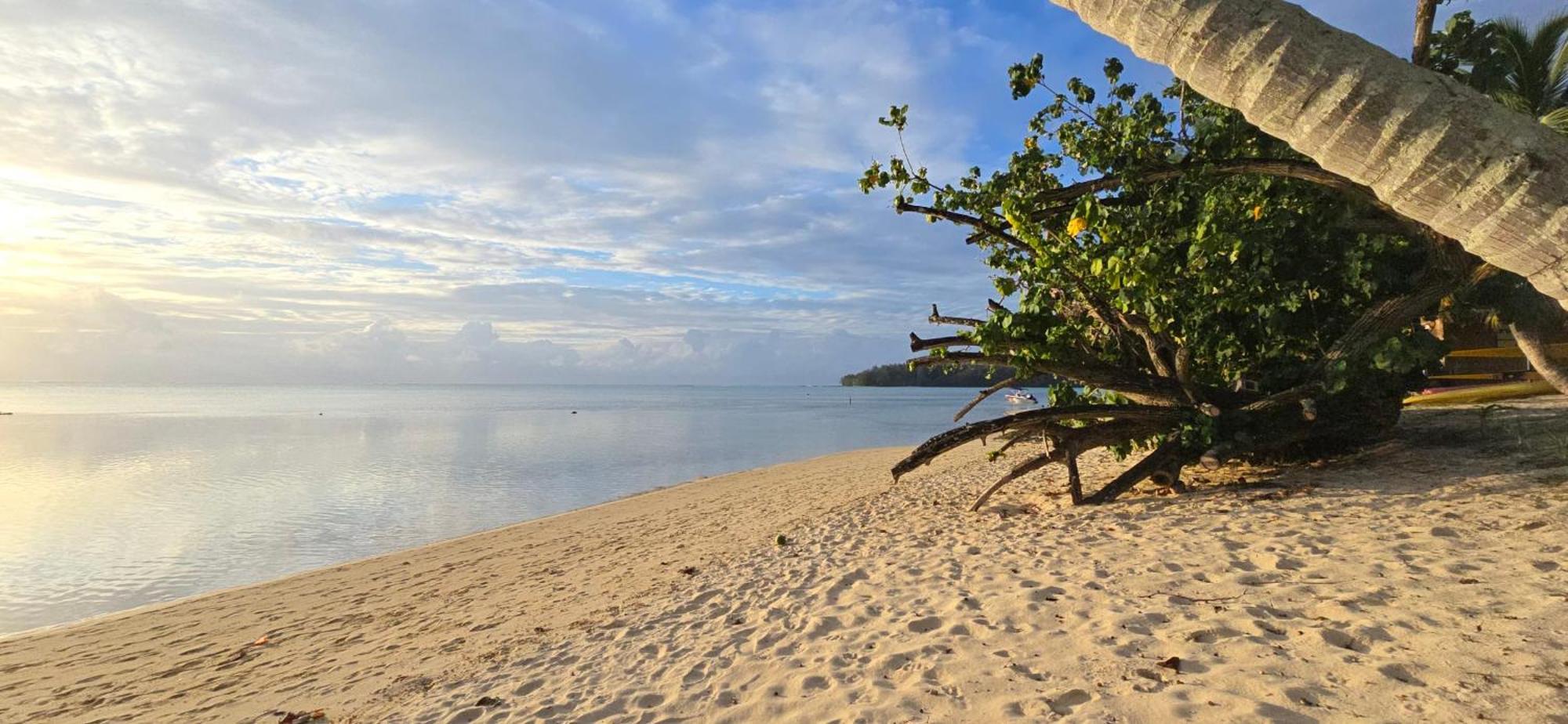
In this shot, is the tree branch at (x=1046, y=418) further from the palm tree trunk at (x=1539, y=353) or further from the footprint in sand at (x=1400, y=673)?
the palm tree trunk at (x=1539, y=353)

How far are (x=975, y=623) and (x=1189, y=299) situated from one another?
469 centimetres

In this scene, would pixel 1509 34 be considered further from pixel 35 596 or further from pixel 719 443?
pixel 35 596

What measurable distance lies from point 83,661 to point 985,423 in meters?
9.64

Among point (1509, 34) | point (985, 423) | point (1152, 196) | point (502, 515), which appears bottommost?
point (502, 515)

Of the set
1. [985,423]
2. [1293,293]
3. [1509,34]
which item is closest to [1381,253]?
[1293,293]

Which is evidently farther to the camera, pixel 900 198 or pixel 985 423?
pixel 985 423

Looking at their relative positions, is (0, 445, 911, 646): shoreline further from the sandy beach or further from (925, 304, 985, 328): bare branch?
(925, 304, 985, 328): bare branch

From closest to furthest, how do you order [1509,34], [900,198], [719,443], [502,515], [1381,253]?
[900,198] < [1381,253] < [502,515] < [1509,34] < [719,443]

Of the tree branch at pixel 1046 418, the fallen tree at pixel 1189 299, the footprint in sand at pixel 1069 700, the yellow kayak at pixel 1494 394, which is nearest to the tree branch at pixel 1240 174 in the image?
the fallen tree at pixel 1189 299

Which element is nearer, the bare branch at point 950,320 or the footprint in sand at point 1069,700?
the footprint in sand at point 1069,700

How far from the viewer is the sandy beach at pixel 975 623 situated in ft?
11.3

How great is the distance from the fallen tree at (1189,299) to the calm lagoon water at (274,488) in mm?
11692

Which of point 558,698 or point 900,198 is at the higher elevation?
point 900,198

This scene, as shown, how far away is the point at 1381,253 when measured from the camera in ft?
24.8
